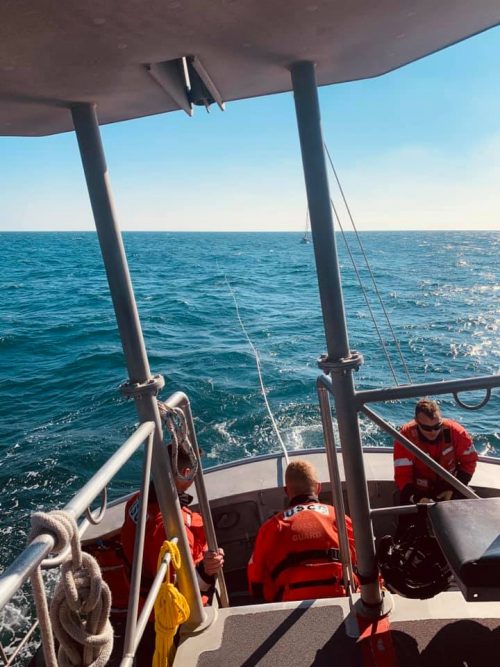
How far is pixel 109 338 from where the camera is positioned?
1859 centimetres

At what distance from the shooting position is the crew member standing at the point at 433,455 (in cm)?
331

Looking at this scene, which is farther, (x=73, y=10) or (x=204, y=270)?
(x=204, y=270)

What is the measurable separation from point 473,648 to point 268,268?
40941 millimetres

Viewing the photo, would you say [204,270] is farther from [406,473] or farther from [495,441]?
[406,473]

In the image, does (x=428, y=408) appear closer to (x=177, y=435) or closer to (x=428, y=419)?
(x=428, y=419)

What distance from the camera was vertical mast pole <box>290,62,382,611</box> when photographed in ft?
6.36

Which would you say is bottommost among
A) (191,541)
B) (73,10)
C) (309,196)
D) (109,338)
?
(109,338)

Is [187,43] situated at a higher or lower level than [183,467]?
higher

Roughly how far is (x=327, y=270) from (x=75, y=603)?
4.83 ft

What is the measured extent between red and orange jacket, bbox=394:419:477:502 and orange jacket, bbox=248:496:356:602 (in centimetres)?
107

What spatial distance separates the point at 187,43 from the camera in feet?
5.19

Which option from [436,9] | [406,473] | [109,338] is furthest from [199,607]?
[109,338]

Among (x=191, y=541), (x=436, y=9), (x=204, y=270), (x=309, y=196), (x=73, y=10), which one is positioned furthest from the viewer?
(x=204, y=270)

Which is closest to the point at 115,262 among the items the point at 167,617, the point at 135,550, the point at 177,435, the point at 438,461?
the point at 177,435
